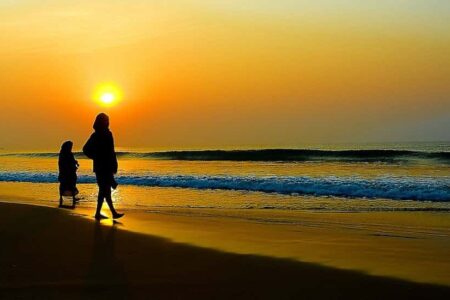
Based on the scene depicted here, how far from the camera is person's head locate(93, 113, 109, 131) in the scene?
10.5 metres

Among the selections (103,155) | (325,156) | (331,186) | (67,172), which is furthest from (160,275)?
(325,156)

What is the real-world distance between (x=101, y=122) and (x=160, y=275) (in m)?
5.30

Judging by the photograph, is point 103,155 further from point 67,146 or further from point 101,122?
point 67,146

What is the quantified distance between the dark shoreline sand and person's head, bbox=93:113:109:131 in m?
2.97

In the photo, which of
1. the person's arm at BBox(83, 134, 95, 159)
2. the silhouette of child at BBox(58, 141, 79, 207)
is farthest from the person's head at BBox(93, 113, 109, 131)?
the silhouette of child at BBox(58, 141, 79, 207)

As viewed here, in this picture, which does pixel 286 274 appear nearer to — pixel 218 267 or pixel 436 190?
pixel 218 267

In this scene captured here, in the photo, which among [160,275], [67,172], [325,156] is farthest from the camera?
[325,156]

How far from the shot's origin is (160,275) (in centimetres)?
575

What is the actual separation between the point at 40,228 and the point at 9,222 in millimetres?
955

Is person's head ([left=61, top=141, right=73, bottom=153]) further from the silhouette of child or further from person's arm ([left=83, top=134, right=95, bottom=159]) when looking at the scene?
person's arm ([left=83, top=134, right=95, bottom=159])

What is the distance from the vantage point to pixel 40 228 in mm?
9117

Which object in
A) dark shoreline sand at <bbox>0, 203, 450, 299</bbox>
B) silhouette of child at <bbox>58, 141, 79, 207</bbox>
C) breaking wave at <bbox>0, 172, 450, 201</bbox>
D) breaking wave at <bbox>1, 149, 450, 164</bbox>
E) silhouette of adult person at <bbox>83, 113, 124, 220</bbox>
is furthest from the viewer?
breaking wave at <bbox>1, 149, 450, 164</bbox>

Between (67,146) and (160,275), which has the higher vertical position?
(67,146)

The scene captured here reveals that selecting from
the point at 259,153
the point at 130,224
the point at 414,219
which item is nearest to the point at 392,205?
the point at 414,219
